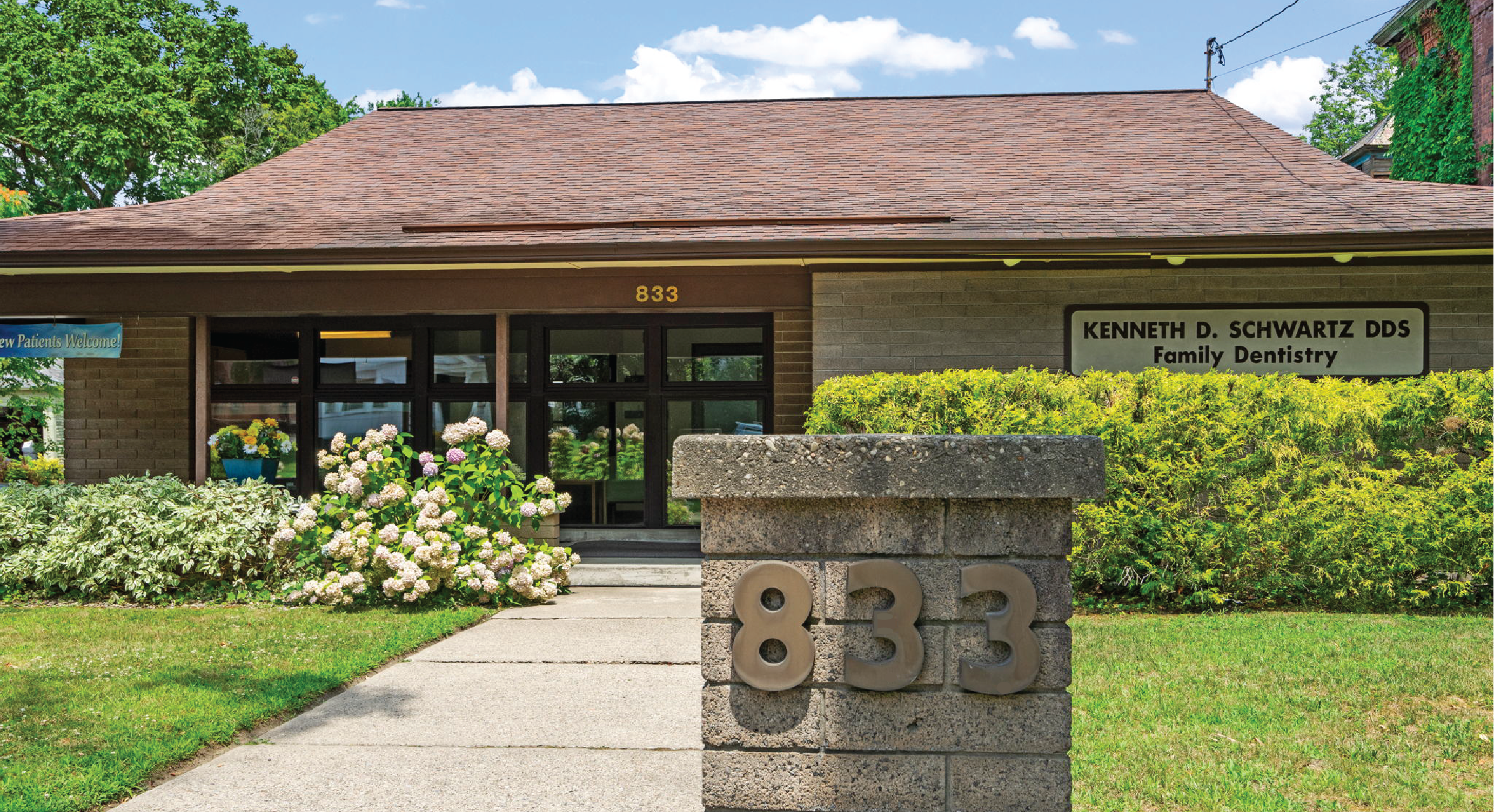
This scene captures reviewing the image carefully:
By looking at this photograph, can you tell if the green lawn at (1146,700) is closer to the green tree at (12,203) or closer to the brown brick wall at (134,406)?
the brown brick wall at (134,406)

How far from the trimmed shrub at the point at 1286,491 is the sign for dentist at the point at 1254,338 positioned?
200 cm

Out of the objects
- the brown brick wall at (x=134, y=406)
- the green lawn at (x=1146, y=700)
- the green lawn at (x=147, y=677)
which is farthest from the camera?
the brown brick wall at (x=134, y=406)

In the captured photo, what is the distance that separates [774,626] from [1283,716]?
3.26 m

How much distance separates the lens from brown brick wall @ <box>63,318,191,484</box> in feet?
41.3

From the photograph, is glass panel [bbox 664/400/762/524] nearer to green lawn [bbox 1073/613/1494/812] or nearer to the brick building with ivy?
green lawn [bbox 1073/613/1494/812]

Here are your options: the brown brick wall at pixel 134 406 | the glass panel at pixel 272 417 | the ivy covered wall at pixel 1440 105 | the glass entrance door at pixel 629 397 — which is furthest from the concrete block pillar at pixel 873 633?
the ivy covered wall at pixel 1440 105

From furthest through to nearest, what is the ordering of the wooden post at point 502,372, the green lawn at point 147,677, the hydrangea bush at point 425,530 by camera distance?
the wooden post at point 502,372
the hydrangea bush at point 425,530
the green lawn at point 147,677

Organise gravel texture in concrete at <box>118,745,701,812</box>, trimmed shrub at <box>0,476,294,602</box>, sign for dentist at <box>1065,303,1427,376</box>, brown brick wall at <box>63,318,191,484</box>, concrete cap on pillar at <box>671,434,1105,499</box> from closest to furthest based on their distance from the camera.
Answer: concrete cap on pillar at <box>671,434,1105,499</box> → gravel texture in concrete at <box>118,745,701,812</box> → trimmed shrub at <box>0,476,294,602</box> → sign for dentist at <box>1065,303,1427,376</box> → brown brick wall at <box>63,318,191,484</box>

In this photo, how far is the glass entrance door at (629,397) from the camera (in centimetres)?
1186

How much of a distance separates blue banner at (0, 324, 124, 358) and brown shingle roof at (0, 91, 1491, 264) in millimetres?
910

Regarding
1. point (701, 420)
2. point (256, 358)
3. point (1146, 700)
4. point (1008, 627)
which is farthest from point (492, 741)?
point (256, 358)

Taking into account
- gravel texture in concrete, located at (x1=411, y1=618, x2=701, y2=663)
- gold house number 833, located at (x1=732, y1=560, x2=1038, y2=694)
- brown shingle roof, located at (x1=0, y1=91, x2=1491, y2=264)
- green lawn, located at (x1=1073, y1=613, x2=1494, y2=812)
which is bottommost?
gravel texture in concrete, located at (x1=411, y1=618, x2=701, y2=663)

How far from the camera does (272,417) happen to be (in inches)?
483

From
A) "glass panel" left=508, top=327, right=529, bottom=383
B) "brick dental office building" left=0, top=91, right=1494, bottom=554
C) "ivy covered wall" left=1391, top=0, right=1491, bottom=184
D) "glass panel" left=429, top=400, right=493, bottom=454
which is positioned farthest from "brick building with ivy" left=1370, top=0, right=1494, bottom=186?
"glass panel" left=429, top=400, right=493, bottom=454
